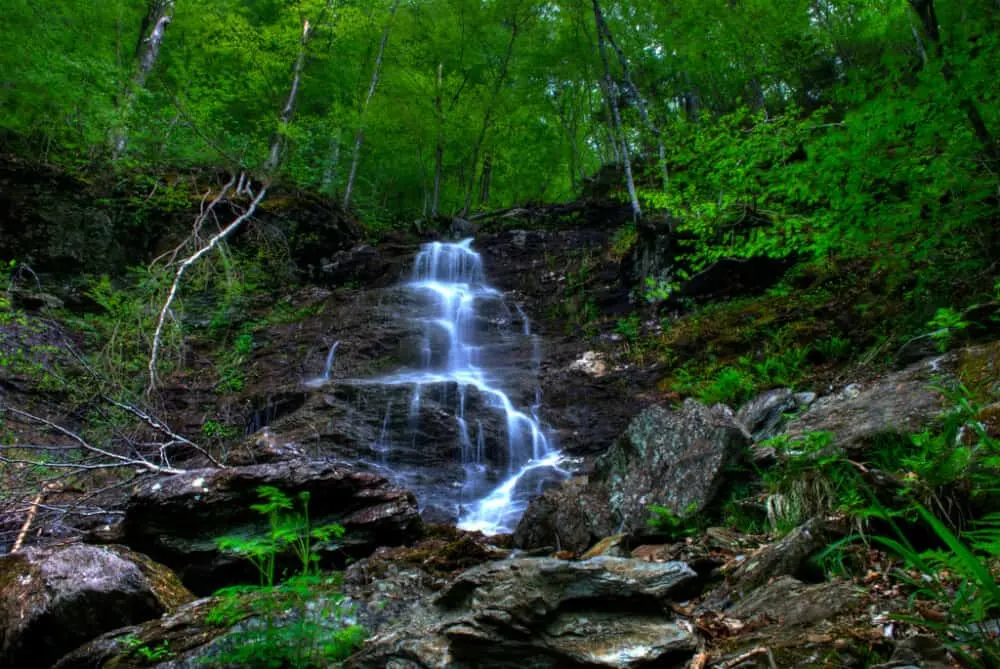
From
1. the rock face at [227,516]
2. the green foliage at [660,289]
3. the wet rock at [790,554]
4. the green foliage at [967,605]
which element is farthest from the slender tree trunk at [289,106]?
the green foliage at [967,605]

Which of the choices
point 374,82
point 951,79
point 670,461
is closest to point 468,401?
point 670,461

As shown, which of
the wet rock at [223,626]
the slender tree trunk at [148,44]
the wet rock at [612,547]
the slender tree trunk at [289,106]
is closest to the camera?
the wet rock at [223,626]

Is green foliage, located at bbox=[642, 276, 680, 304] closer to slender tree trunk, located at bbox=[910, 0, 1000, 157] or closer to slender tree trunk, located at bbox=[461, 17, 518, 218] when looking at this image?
slender tree trunk, located at bbox=[910, 0, 1000, 157]

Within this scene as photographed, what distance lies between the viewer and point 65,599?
3473 millimetres

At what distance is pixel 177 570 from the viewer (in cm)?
486

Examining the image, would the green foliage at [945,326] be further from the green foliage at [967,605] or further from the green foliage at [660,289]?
the green foliage at [967,605]

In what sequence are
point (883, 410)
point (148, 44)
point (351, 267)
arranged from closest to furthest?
1. point (883, 410)
2. point (148, 44)
3. point (351, 267)

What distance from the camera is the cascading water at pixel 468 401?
7.82 meters

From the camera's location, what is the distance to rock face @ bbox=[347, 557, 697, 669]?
7.55 ft

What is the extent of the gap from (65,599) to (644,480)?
4268 mm

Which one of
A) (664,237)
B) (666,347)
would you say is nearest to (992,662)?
(666,347)

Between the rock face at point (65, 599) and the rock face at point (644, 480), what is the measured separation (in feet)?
10.3

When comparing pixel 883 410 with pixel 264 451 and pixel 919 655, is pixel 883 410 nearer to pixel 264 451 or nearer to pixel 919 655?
pixel 919 655

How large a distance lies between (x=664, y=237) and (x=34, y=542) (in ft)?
37.1
